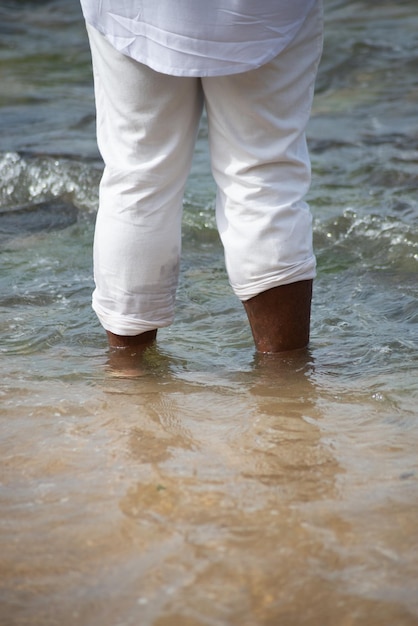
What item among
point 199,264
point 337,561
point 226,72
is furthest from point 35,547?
point 199,264

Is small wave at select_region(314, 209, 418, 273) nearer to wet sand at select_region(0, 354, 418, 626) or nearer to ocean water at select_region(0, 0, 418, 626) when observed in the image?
ocean water at select_region(0, 0, 418, 626)

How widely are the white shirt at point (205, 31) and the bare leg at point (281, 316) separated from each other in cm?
61

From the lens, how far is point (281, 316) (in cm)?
246

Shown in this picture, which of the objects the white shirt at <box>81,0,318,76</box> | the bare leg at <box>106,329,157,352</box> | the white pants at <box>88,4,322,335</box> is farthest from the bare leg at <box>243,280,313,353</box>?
the white shirt at <box>81,0,318,76</box>

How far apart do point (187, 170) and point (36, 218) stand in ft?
7.13

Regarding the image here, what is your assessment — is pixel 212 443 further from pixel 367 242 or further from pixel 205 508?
pixel 367 242

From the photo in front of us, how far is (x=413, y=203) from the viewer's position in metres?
4.16

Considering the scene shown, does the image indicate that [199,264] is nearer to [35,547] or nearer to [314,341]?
[314,341]

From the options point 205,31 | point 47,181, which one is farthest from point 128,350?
point 47,181

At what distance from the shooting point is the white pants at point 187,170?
85.7 inches

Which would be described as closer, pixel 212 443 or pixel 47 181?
pixel 212 443

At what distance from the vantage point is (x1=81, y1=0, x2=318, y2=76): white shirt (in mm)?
2059

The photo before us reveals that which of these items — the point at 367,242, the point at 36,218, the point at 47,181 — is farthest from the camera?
the point at 47,181

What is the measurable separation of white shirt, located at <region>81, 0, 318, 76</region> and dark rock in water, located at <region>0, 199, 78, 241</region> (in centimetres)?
210
